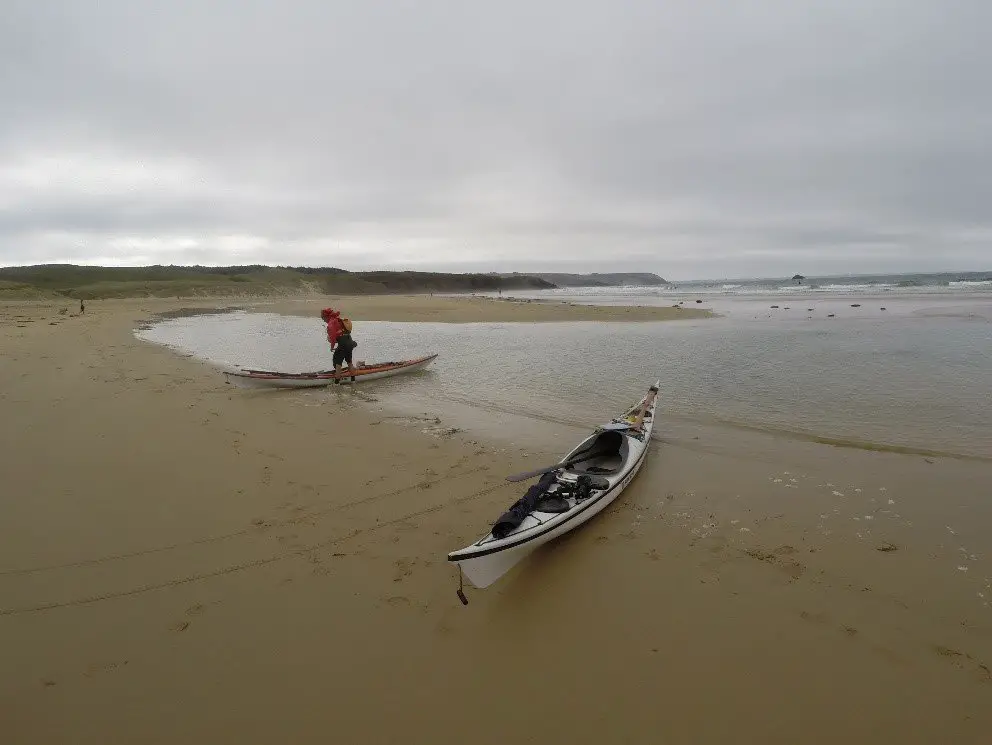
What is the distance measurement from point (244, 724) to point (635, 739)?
270cm

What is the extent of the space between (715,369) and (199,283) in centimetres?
8172

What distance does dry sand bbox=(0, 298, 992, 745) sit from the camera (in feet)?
11.8

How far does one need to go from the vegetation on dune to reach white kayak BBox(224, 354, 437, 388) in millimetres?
63711

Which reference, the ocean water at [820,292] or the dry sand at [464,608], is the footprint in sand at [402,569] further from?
the ocean water at [820,292]

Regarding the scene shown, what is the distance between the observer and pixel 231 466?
309 inches

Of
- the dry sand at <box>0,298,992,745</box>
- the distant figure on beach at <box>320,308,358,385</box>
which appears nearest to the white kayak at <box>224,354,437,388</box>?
the distant figure on beach at <box>320,308,358,385</box>

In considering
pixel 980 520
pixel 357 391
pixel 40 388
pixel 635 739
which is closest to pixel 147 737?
pixel 635 739

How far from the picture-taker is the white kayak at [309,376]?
520 inches

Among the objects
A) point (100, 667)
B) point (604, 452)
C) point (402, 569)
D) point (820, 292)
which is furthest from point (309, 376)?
point (820, 292)

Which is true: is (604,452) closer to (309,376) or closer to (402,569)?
(402,569)

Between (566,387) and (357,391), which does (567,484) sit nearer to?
(566,387)

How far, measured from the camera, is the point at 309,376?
14.0 metres

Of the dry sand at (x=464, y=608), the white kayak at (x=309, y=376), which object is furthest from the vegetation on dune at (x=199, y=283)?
the dry sand at (x=464, y=608)

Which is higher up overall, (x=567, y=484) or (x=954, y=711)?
(x=567, y=484)
